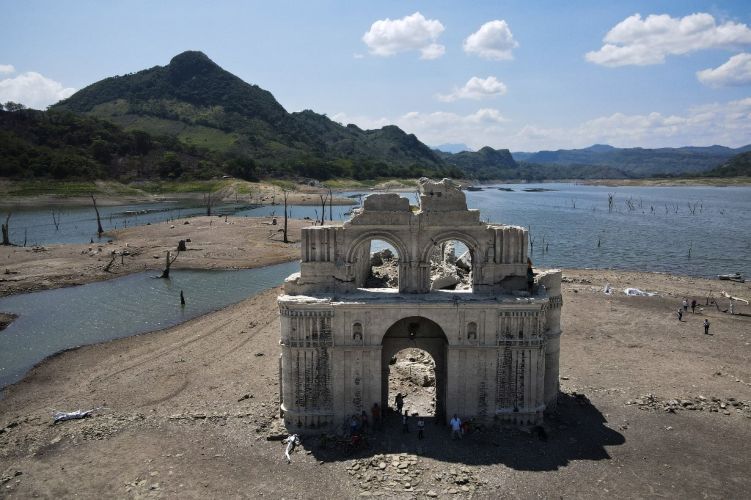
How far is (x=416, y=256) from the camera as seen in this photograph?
21125mm

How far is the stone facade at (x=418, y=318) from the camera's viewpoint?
1994 centimetres

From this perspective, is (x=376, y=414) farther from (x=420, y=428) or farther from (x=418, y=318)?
(x=418, y=318)

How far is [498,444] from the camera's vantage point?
63.7ft

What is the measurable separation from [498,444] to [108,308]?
35729mm

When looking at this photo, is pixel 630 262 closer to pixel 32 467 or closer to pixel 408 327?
pixel 408 327

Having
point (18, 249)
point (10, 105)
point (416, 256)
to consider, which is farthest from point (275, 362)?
point (10, 105)

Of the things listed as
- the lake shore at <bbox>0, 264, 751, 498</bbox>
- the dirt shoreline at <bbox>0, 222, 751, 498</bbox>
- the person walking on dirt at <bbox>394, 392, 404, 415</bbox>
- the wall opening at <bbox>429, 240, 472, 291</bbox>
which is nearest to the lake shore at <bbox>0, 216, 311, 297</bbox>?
the dirt shoreline at <bbox>0, 222, 751, 498</bbox>

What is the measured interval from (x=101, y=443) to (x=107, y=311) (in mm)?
24511

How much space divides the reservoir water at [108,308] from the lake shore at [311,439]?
3302 mm

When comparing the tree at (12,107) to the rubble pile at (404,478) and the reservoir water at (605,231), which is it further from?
the rubble pile at (404,478)

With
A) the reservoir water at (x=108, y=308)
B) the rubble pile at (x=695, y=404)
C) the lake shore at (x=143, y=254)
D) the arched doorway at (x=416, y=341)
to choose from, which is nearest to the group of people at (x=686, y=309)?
the rubble pile at (x=695, y=404)

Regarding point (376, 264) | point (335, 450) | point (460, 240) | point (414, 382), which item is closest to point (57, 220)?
point (376, 264)

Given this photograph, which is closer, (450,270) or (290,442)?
(290,442)

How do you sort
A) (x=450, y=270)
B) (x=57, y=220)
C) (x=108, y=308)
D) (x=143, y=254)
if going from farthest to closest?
1. (x=57, y=220)
2. (x=143, y=254)
3. (x=108, y=308)
4. (x=450, y=270)
